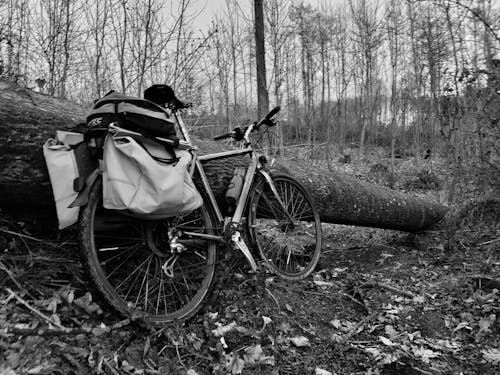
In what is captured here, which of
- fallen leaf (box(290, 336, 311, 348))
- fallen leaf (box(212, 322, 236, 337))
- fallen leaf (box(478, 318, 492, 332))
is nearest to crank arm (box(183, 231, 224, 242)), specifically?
fallen leaf (box(212, 322, 236, 337))

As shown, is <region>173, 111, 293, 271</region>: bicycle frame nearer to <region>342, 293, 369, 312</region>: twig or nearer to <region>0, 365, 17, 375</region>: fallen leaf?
<region>342, 293, 369, 312</region>: twig

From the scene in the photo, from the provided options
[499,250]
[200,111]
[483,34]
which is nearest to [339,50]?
[200,111]

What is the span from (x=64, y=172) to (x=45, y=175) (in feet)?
1.08

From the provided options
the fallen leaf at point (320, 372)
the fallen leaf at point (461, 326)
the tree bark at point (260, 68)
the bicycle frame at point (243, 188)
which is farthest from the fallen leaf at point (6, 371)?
the tree bark at point (260, 68)

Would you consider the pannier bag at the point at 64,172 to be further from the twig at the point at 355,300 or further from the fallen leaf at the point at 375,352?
the twig at the point at 355,300

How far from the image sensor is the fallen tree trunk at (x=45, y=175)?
2273 mm

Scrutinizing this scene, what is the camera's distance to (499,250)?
4035mm

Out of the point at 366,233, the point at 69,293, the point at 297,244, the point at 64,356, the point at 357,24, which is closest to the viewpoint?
the point at 64,356

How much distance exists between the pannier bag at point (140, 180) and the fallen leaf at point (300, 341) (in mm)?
1062

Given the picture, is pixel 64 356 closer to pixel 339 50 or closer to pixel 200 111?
pixel 200 111

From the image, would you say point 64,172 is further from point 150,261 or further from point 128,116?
point 150,261

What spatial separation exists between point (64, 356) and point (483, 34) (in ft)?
17.3

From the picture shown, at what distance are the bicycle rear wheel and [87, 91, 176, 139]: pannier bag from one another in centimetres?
34

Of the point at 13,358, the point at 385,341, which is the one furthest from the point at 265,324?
the point at 13,358
